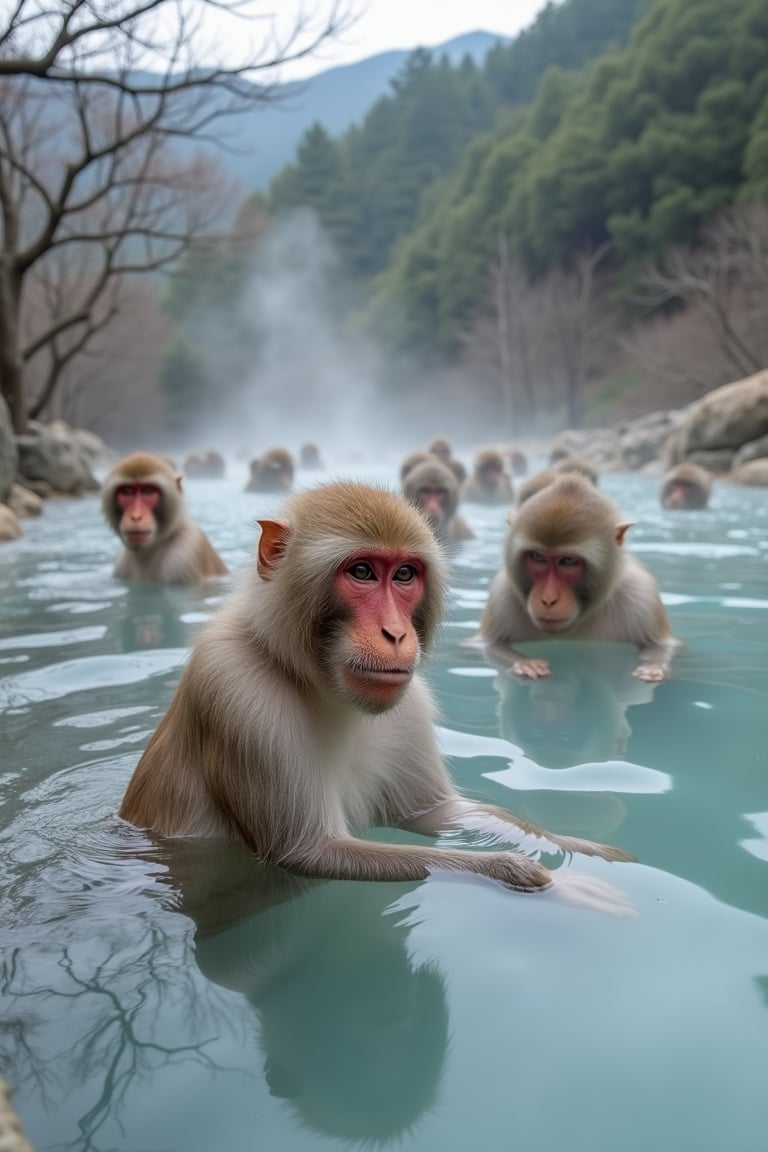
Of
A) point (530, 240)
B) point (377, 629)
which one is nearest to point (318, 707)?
point (377, 629)

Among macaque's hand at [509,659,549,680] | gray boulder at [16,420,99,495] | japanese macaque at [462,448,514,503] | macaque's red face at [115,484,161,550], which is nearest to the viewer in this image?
macaque's hand at [509,659,549,680]

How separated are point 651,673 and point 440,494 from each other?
16.0 feet

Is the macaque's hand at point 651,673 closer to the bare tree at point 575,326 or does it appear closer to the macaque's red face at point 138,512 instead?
→ the macaque's red face at point 138,512

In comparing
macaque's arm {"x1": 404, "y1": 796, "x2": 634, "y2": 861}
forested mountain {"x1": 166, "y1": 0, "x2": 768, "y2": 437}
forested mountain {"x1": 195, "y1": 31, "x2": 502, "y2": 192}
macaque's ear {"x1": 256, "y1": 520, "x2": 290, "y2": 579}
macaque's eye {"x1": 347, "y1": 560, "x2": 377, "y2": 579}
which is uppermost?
forested mountain {"x1": 195, "y1": 31, "x2": 502, "y2": 192}

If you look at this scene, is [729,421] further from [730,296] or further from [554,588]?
[730,296]

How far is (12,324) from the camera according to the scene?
45.4ft

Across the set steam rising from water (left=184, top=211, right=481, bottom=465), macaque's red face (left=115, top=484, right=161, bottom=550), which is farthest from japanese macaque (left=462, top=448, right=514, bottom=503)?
steam rising from water (left=184, top=211, right=481, bottom=465)

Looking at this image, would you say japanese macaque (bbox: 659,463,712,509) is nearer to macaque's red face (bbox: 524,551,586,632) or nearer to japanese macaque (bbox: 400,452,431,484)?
japanese macaque (bbox: 400,452,431,484)

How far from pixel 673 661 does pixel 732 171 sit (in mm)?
31021

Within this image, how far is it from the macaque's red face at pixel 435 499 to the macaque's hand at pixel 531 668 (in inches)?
171

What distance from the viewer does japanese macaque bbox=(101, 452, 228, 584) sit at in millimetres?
6172

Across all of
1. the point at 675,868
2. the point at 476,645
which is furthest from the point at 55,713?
the point at 675,868

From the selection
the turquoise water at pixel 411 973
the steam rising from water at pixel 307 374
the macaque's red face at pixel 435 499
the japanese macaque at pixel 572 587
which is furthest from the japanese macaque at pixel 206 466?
the turquoise water at pixel 411 973

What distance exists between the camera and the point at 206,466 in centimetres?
2158
